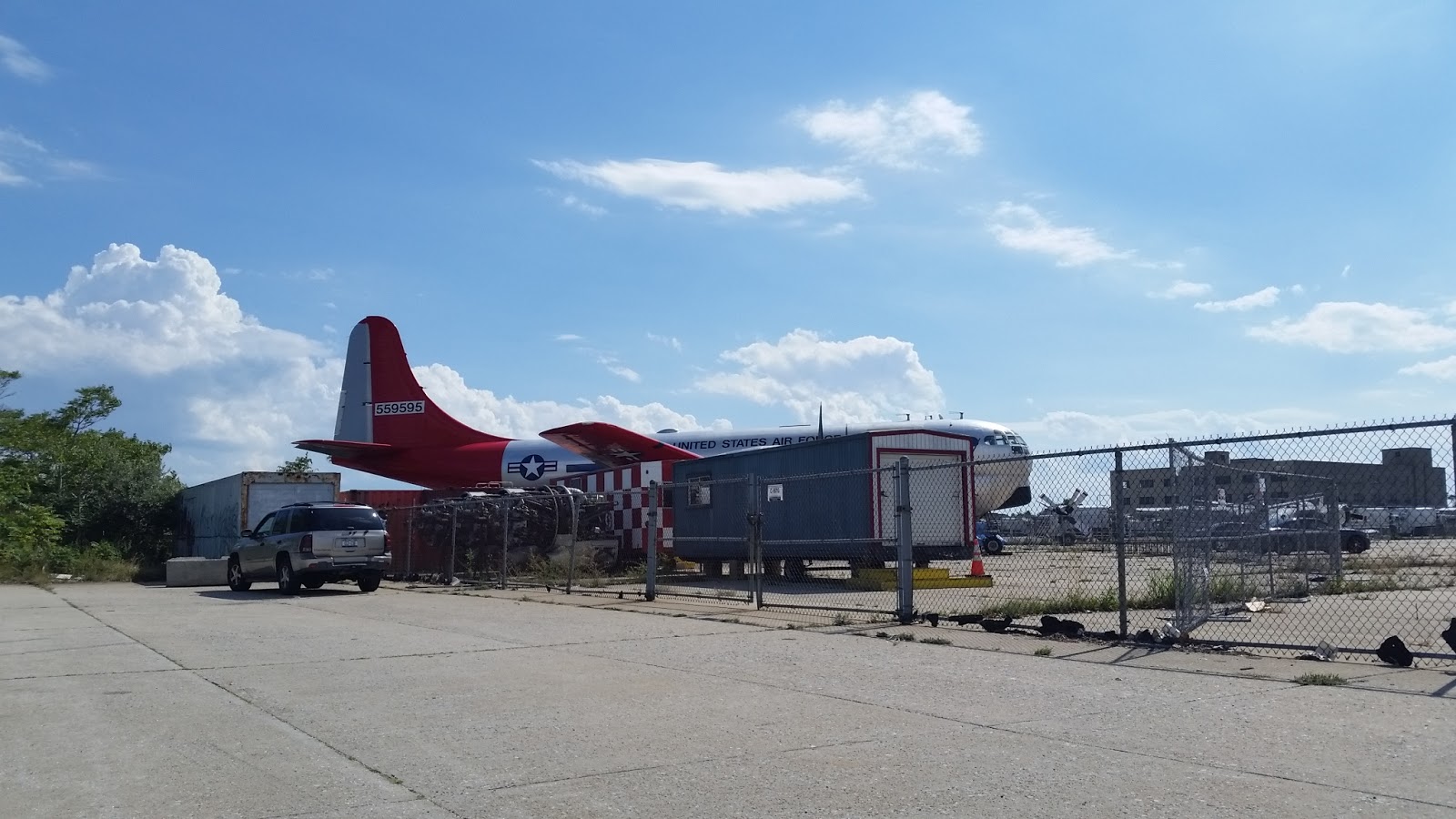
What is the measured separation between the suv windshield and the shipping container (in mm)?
5350

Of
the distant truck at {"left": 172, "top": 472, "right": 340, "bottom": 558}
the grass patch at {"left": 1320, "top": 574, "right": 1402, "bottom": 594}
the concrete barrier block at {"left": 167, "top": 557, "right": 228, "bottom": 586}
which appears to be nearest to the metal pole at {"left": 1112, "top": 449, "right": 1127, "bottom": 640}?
the grass patch at {"left": 1320, "top": 574, "right": 1402, "bottom": 594}

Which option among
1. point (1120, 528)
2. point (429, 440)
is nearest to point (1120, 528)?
point (1120, 528)

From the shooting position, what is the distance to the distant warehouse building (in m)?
7.94

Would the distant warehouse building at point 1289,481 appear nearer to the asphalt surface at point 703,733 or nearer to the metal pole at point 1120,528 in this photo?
the metal pole at point 1120,528

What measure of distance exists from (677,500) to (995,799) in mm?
16864

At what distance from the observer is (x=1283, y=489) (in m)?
12.7

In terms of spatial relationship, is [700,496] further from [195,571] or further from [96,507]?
[96,507]

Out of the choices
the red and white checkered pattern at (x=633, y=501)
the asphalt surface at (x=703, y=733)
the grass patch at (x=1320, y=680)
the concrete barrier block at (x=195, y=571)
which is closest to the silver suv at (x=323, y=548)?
the red and white checkered pattern at (x=633, y=501)

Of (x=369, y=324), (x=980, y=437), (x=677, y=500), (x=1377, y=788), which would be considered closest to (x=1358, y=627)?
(x=1377, y=788)

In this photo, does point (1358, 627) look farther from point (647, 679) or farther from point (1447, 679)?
point (647, 679)

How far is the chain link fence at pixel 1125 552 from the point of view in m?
9.25

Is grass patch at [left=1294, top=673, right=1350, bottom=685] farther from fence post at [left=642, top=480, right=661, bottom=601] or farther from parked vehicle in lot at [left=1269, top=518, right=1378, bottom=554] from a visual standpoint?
fence post at [left=642, top=480, right=661, bottom=601]

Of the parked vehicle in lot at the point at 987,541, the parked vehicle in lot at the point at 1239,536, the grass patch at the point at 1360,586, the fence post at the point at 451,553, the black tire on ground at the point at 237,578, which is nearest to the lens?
the parked vehicle in lot at the point at 1239,536

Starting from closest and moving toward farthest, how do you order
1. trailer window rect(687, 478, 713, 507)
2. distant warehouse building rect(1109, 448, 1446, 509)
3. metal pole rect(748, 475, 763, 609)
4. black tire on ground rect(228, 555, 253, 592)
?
distant warehouse building rect(1109, 448, 1446, 509) → metal pole rect(748, 475, 763, 609) → trailer window rect(687, 478, 713, 507) → black tire on ground rect(228, 555, 253, 592)
